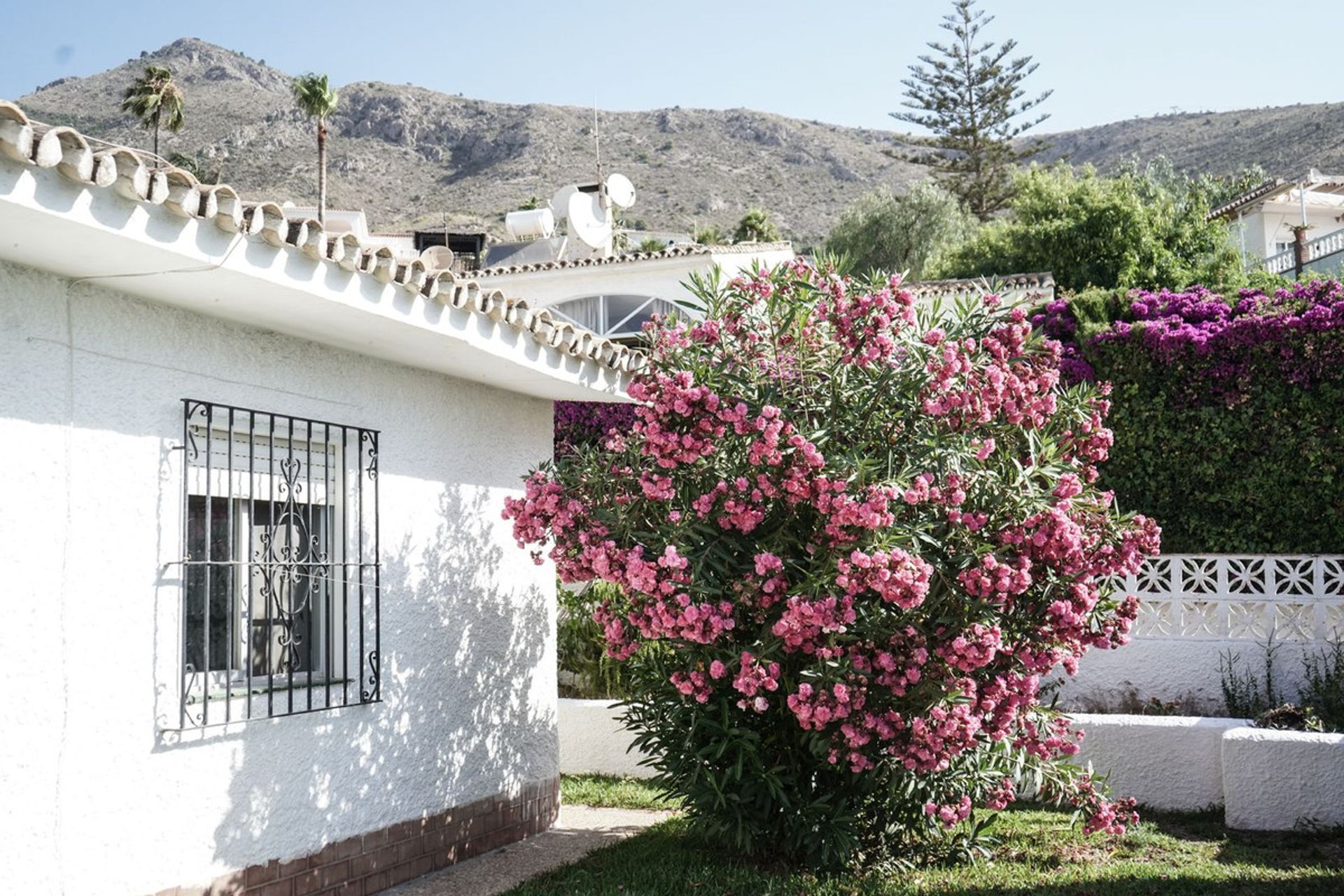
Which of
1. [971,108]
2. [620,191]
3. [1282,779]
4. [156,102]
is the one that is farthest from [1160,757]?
[971,108]

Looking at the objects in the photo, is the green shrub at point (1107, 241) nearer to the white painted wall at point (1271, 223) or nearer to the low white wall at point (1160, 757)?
the white painted wall at point (1271, 223)

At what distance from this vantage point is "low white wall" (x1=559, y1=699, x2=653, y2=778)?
35.1 ft

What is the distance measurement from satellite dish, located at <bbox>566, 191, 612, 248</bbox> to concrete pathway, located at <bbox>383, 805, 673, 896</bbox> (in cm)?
1491

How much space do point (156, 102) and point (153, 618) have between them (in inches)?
1476

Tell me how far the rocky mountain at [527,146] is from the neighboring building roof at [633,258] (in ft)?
110

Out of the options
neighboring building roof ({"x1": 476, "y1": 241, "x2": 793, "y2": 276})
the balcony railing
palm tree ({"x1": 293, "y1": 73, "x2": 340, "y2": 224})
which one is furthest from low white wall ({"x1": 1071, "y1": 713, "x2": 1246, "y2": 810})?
palm tree ({"x1": 293, "y1": 73, "x2": 340, "y2": 224})

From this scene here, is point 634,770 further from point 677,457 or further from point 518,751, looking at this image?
point 677,457

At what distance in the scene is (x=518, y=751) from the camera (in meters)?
8.45

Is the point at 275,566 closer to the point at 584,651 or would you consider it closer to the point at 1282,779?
the point at 584,651

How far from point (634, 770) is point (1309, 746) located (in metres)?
5.45

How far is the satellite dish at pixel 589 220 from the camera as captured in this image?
2273 centimetres

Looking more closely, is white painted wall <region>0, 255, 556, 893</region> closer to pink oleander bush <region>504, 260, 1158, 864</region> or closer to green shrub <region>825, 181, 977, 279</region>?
pink oleander bush <region>504, 260, 1158, 864</region>

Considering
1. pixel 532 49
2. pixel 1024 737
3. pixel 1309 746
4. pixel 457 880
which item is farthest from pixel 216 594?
pixel 532 49

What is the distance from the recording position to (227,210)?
5004 mm
